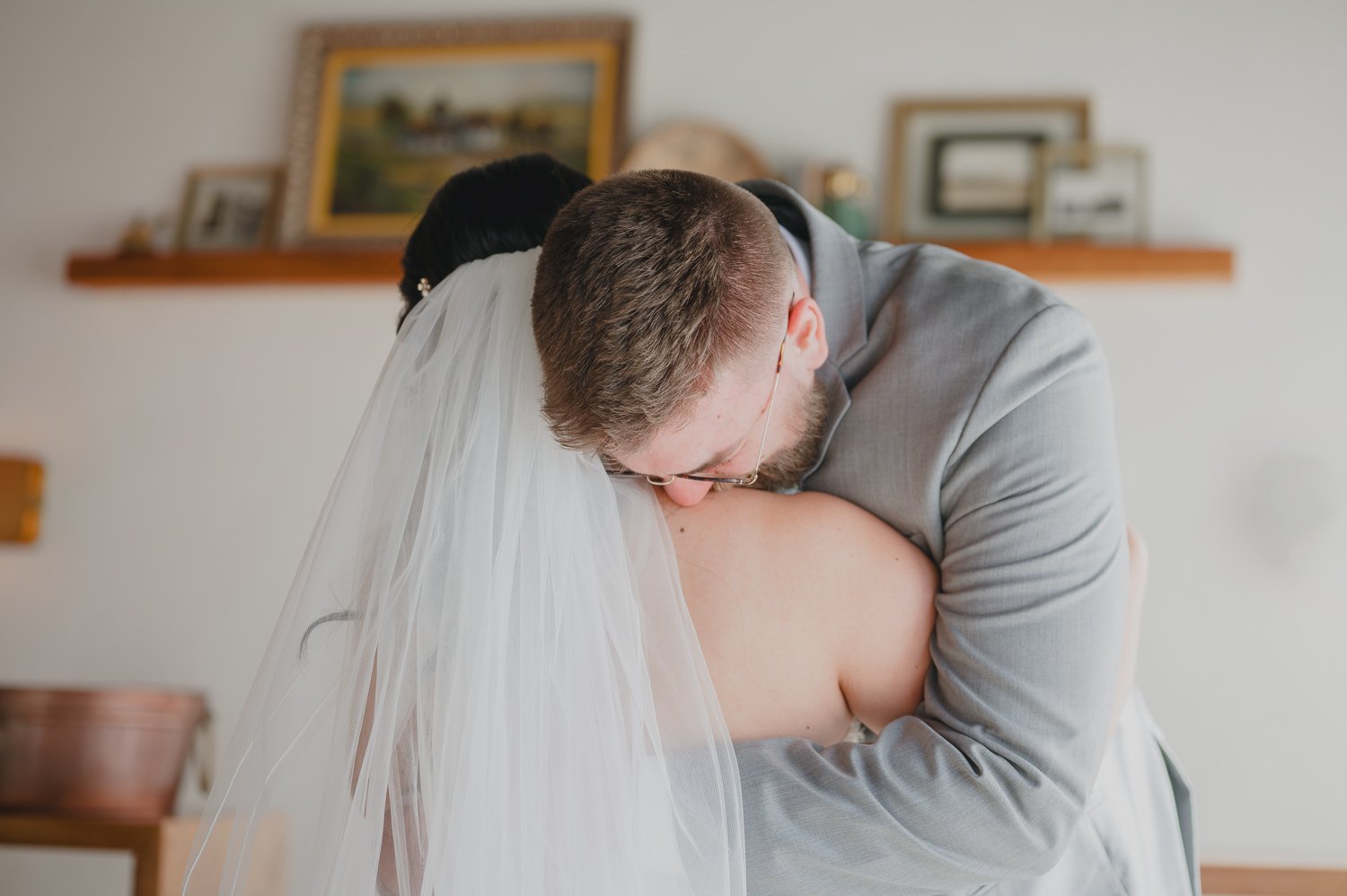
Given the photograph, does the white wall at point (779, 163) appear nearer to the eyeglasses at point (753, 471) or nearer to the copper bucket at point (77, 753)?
the copper bucket at point (77, 753)

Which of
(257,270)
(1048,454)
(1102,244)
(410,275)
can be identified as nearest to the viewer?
(1048,454)

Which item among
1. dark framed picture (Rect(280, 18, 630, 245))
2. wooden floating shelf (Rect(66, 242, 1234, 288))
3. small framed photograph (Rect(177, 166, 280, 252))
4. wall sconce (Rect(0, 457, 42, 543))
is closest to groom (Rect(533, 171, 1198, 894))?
wooden floating shelf (Rect(66, 242, 1234, 288))

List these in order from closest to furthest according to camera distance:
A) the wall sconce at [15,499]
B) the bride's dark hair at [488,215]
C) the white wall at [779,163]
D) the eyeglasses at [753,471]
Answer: the eyeglasses at [753,471] < the bride's dark hair at [488,215] < the white wall at [779,163] < the wall sconce at [15,499]

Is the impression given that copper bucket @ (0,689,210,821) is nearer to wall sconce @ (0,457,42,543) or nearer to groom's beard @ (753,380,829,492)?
wall sconce @ (0,457,42,543)

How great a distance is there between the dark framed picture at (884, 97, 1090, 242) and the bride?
1.67 metres

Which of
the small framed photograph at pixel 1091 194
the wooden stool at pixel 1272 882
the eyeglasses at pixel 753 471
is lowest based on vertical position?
the wooden stool at pixel 1272 882

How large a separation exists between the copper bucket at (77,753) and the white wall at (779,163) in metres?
0.62

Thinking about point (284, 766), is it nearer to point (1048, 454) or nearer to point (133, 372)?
point (1048, 454)

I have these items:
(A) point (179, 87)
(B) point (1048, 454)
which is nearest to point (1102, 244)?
(B) point (1048, 454)

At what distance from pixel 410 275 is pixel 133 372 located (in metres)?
1.95

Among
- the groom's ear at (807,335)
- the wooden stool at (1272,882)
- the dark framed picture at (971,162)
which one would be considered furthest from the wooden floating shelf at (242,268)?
the wooden stool at (1272,882)

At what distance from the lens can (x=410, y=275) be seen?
53.2 inches

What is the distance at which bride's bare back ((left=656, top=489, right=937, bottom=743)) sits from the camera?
1.04 m

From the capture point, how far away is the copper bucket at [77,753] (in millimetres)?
2139
